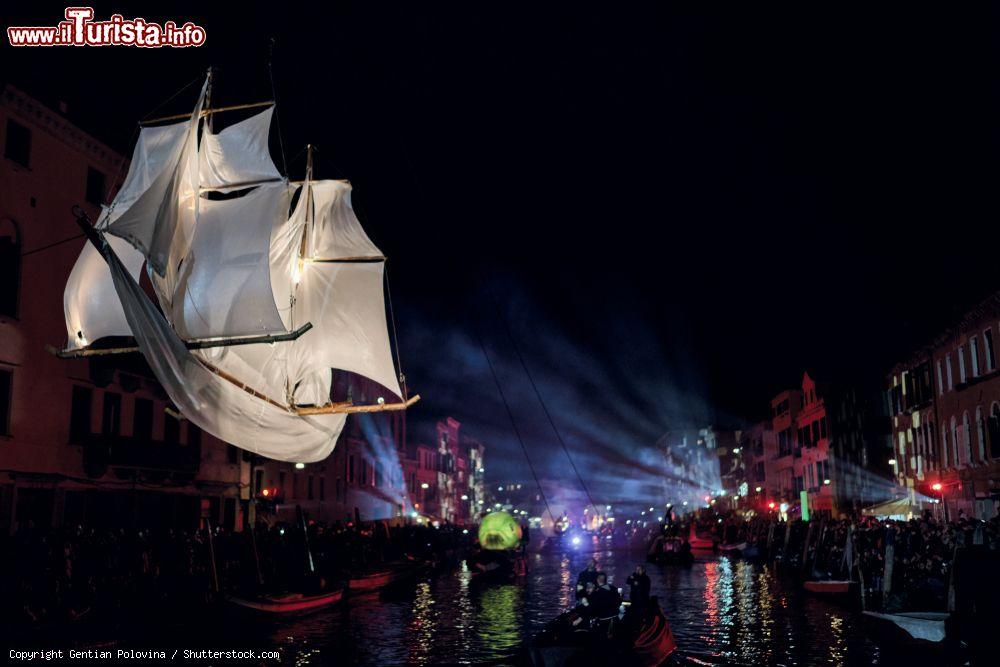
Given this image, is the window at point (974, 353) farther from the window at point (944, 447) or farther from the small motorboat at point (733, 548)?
the small motorboat at point (733, 548)

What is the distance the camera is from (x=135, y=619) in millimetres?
20438

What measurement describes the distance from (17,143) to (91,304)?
6.77m

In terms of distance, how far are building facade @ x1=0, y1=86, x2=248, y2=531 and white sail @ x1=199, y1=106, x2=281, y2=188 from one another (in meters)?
6.03

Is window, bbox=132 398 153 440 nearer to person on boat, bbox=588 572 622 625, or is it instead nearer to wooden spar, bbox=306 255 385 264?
wooden spar, bbox=306 255 385 264

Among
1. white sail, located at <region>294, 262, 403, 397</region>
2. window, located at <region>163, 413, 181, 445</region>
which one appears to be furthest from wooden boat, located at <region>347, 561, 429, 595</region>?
window, located at <region>163, 413, 181, 445</region>

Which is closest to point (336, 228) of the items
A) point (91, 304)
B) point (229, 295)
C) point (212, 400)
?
point (229, 295)

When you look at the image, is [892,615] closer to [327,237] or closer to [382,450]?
[327,237]

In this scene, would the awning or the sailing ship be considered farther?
the awning

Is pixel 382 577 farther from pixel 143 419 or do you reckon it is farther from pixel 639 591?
pixel 639 591

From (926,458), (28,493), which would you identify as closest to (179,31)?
(28,493)

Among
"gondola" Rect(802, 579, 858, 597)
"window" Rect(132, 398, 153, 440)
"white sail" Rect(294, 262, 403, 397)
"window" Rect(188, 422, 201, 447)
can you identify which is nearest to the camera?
"gondola" Rect(802, 579, 858, 597)

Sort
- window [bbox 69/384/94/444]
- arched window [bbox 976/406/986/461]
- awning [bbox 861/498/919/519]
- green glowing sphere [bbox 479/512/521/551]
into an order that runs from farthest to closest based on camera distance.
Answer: green glowing sphere [bbox 479/512/521/551] → awning [bbox 861/498/919/519] → arched window [bbox 976/406/986/461] → window [bbox 69/384/94/444]

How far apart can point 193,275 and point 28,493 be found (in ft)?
30.3

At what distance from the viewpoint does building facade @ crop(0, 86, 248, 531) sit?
2864 cm
